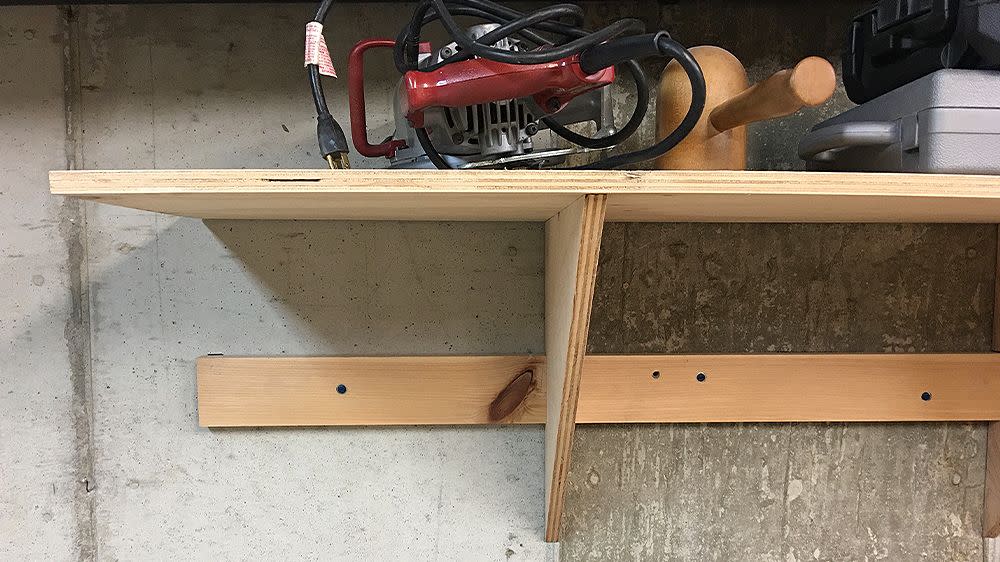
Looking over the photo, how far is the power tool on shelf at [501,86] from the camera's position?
0.61 m

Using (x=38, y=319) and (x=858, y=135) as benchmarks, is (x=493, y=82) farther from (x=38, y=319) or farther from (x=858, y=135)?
(x=38, y=319)

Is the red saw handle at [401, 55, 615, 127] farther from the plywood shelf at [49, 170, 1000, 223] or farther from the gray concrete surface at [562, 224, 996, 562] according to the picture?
the gray concrete surface at [562, 224, 996, 562]

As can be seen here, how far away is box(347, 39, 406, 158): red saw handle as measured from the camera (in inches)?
30.4

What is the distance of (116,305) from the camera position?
91 cm

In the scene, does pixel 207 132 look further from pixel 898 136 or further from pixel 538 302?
pixel 898 136

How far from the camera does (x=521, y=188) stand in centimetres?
57

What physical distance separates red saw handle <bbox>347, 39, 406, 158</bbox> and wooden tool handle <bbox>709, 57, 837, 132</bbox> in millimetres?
390

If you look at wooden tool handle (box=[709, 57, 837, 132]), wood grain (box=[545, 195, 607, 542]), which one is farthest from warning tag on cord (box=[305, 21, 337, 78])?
wooden tool handle (box=[709, 57, 837, 132])

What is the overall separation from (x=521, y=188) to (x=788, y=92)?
239mm

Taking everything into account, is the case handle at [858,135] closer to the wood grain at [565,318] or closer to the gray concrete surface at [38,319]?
the wood grain at [565,318]

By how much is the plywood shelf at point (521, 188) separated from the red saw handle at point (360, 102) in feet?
0.39

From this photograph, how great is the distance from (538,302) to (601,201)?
34 centimetres

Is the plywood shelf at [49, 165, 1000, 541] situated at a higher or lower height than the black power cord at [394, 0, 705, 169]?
lower

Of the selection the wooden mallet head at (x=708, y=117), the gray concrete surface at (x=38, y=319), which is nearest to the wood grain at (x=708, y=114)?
the wooden mallet head at (x=708, y=117)
